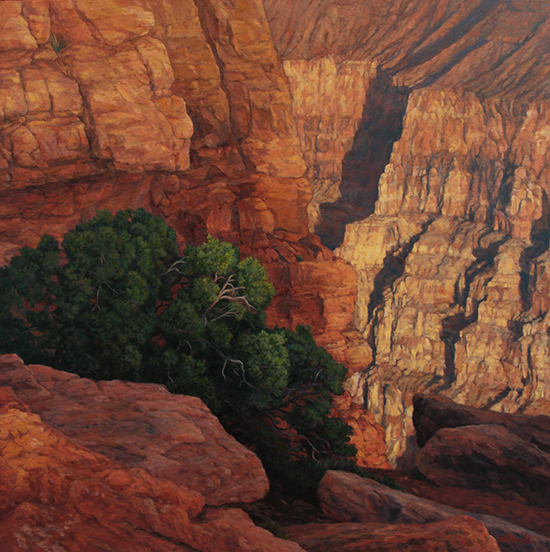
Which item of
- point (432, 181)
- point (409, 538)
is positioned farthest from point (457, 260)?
point (409, 538)

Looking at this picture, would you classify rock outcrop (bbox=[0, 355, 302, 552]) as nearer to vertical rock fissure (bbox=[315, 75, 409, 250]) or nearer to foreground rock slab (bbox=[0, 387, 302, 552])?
foreground rock slab (bbox=[0, 387, 302, 552])

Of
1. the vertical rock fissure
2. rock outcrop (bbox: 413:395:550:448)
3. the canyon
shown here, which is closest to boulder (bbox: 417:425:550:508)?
rock outcrop (bbox: 413:395:550:448)

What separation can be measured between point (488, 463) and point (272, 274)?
30568 millimetres

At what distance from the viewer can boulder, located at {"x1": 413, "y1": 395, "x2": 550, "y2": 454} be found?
20.8 meters

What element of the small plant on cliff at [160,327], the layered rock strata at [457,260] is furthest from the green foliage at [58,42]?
the layered rock strata at [457,260]

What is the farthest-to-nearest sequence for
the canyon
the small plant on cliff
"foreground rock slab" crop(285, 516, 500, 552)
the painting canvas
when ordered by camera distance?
the canyon → the small plant on cliff → the painting canvas → "foreground rock slab" crop(285, 516, 500, 552)

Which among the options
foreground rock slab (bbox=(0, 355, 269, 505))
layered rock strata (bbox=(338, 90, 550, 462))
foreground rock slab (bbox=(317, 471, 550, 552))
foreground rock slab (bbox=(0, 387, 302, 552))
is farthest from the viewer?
layered rock strata (bbox=(338, 90, 550, 462))

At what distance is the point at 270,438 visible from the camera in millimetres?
20734

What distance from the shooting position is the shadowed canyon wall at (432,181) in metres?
76.1

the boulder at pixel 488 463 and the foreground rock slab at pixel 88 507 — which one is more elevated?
the foreground rock slab at pixel 88 507

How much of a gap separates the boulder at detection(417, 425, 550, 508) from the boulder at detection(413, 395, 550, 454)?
1.15 metres

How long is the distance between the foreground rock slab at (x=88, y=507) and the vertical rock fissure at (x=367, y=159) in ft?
269

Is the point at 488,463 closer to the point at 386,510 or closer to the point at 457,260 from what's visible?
the point at 386,510

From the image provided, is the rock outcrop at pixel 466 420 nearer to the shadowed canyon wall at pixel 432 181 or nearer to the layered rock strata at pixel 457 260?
the shadowed canyon wall at pixel 432 181
